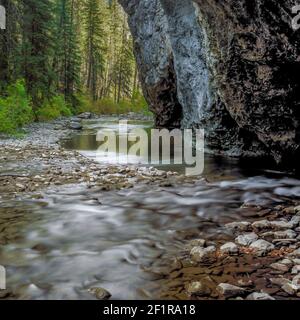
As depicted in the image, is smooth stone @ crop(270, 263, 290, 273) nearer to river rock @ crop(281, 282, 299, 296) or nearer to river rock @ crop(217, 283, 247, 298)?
river rock @ crop(281, 282, 299, 296)

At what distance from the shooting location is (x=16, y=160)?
31.6 ft

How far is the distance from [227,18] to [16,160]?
6.29 metres

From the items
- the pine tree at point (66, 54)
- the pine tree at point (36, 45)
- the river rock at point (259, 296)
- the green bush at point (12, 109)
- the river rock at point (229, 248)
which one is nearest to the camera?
the river rock at point (259, 296)

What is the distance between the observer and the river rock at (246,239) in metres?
4.01

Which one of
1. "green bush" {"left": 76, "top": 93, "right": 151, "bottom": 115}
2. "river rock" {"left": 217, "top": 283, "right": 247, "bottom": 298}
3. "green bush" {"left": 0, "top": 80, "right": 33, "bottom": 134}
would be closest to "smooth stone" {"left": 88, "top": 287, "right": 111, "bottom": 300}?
"river rock" {"left": 217, "top": 283, "right": 247, "bottom": 298}

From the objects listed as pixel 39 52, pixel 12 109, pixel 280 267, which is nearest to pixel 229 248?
pixel 280 267

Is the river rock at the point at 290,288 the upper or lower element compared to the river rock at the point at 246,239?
lower

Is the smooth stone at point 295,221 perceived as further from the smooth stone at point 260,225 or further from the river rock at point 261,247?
the river rock at point 261,247

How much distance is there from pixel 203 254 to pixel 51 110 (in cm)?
2265

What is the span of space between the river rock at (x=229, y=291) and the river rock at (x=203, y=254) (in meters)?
0.60

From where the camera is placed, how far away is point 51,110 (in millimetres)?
24766

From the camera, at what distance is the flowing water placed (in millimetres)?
3316

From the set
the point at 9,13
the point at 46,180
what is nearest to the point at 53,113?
the point at 9,13

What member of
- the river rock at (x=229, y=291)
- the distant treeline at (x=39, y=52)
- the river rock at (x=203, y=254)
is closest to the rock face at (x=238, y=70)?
the river rock at (x=203, y=254)
